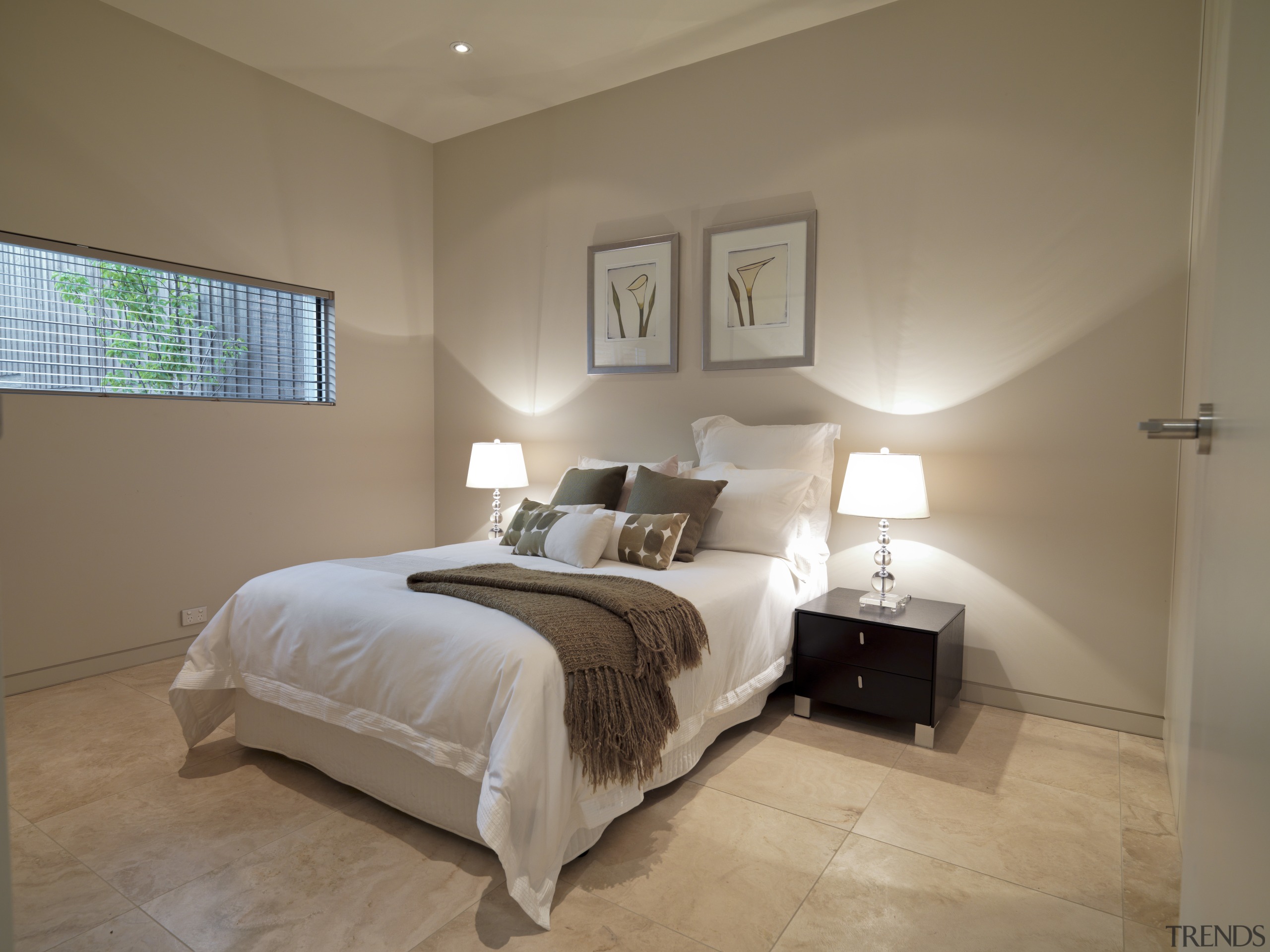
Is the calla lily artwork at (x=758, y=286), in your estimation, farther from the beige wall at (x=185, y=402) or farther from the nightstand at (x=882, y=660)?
the beige wall at (x=185, y=402)

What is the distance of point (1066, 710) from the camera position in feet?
10.2

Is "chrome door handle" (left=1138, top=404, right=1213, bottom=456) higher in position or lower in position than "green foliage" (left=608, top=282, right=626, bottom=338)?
lower

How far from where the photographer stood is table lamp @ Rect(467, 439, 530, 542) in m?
4.36

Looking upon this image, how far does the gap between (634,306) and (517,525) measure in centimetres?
155

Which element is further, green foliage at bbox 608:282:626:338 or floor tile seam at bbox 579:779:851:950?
green foliage at bbox 608:282:626:338

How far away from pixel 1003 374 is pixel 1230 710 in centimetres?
275

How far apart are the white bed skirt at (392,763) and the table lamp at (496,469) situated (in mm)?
1836

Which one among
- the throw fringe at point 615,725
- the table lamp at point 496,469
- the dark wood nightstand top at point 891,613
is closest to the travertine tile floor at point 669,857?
the throw fringe at point 615,725

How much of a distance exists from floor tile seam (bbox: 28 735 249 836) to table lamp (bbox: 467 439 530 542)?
1.90m

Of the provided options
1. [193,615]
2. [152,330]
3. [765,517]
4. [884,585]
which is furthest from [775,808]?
[152,330]

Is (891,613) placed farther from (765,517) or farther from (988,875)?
(988,875)

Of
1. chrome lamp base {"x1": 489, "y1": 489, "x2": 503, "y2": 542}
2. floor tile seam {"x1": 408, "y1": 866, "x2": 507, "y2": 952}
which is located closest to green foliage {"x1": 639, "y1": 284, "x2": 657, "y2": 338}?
chrome lamp base {"x1": 489, "y1": 489, "x2": 503, "y2": 542}

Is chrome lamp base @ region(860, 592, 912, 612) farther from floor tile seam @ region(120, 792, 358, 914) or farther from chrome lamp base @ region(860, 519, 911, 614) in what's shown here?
floor tile seam @ region(120, 792, 358, 914)

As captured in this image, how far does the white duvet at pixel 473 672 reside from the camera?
1.83 metres
